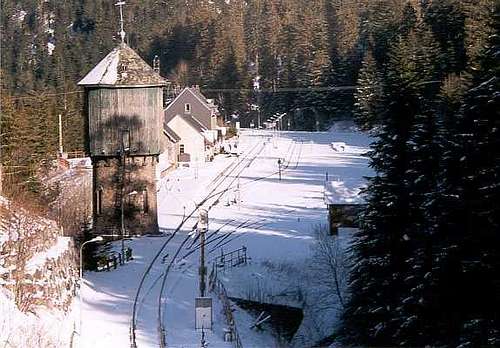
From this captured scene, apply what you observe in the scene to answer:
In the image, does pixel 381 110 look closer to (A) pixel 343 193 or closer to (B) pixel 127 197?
(A) pixel 343 193

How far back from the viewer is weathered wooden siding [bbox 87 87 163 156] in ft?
93.4

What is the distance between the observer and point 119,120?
28609 millimetres


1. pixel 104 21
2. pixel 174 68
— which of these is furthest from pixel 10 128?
pixel 104 21

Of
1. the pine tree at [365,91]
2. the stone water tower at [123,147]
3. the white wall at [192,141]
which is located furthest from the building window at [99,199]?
the pine tree at [365,91]

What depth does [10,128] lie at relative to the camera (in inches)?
1187

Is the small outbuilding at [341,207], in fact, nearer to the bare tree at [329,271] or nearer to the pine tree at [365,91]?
the bare tree at [329,271]

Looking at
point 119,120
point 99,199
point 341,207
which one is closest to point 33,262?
point 99,199

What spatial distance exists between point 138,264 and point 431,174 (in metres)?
10.0

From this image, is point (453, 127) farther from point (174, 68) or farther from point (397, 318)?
point (174, 68)

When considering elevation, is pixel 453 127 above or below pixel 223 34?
below

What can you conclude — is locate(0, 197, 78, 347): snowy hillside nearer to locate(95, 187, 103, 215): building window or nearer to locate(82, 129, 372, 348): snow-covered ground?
locate(82, 129, 372, 348): snow-covered ground

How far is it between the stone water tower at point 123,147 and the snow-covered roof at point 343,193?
633cm

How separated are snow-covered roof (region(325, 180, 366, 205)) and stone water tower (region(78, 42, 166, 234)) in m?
6.33

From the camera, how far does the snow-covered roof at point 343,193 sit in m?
29.1
